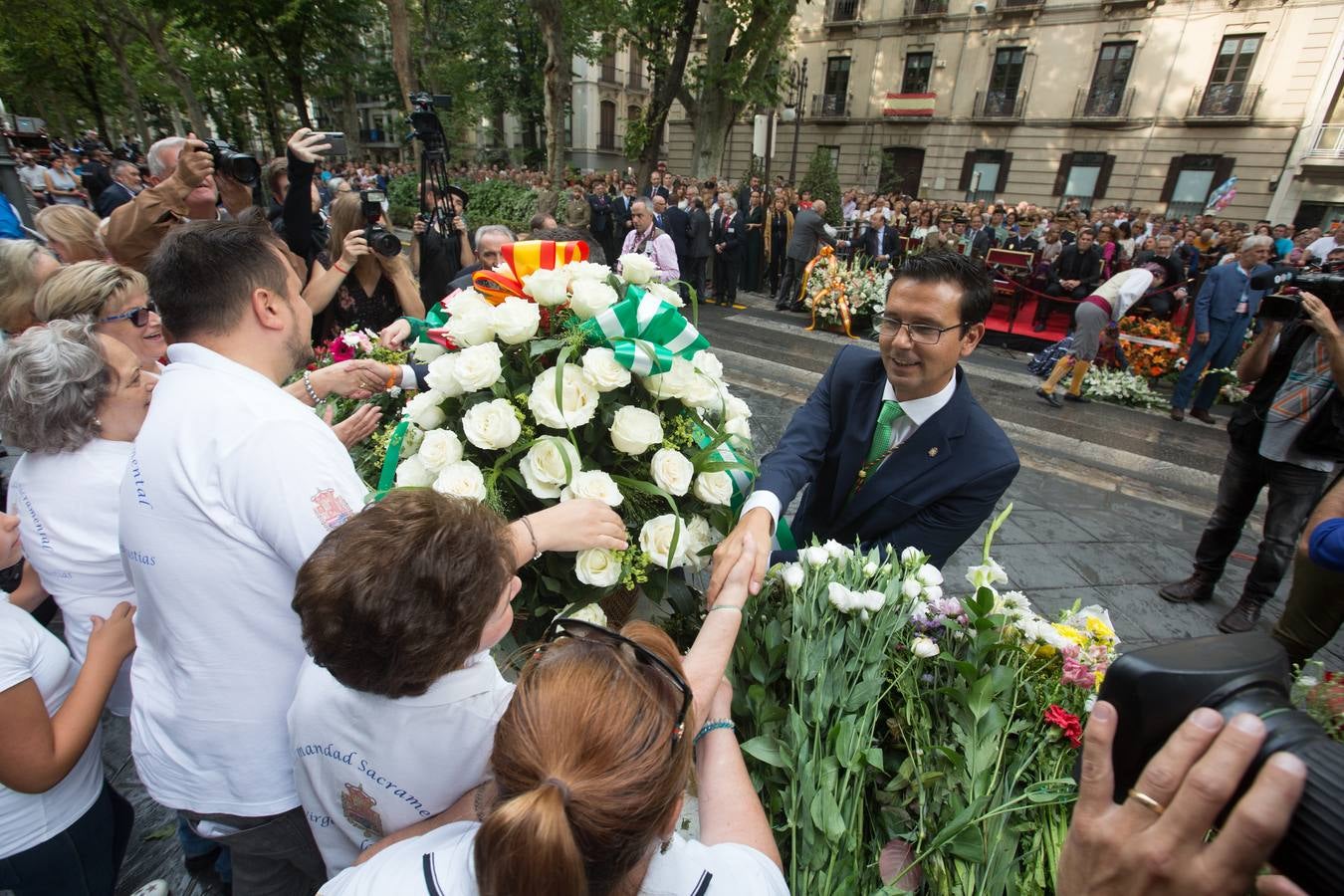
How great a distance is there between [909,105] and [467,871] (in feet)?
110

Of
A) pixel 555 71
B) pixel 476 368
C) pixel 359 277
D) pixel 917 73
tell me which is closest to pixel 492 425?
pixel 476 368

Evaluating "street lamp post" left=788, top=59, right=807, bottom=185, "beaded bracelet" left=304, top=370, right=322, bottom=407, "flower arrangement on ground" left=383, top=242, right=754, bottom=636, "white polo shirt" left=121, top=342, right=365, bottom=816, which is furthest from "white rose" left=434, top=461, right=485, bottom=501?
"street lamp post" left=788, top=59, right=807, bottom=185

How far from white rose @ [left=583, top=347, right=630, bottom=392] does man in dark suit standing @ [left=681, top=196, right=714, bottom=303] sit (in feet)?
35.3

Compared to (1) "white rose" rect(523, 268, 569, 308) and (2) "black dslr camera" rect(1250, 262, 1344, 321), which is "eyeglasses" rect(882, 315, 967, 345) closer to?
(1) "white rose" rect(523, 268, 569, 308)

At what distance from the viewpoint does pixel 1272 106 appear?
71.2ft

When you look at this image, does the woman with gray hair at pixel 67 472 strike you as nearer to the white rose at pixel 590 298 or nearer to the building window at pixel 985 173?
the white rose at pixel 590 298

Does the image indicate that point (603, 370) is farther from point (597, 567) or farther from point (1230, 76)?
point (1230, 76)

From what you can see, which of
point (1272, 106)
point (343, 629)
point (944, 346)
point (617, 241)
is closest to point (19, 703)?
point (343, 629)

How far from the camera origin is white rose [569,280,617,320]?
56.5 inches

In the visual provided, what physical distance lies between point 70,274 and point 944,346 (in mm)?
3303

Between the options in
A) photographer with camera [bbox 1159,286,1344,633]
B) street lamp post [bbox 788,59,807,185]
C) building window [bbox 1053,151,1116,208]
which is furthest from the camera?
building window [bbox 1053,151,1116,208]

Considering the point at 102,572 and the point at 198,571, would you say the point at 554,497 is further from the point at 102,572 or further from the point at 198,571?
the point at 102,572

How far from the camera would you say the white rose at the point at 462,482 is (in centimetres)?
127

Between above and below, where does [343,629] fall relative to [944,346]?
below
